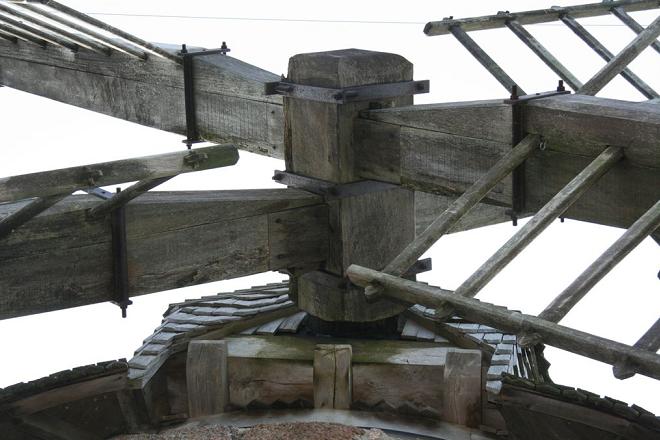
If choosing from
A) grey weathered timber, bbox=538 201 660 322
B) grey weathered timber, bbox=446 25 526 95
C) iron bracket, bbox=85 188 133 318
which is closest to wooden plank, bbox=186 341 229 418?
iron bracket, bbox=85 188 133 318

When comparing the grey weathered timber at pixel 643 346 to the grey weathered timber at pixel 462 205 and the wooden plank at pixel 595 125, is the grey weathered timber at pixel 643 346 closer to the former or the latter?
the wooden plank at pixel 595 125

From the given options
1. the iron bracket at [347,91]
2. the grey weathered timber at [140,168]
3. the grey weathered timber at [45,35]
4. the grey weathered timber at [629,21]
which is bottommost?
the grey weathered timber at [140,168]

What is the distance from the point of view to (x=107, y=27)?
6.60 meters

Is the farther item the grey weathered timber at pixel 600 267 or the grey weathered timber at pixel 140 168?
the grey weathered timber at pixel 140 168

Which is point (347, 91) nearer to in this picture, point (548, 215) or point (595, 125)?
point (595, 125)

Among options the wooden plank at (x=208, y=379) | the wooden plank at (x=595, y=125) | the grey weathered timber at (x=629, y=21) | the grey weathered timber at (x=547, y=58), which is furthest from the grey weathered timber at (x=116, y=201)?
the grey weathered timber at (x=629, y=21)

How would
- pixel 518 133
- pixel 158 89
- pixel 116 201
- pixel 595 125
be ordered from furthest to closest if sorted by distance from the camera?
1. pixel 158 89
2. pixel 116 201
3. pixel 518 133
4. pixel 595 125

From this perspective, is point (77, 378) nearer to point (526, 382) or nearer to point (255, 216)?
point (255, 216)

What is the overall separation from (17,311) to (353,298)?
1.67 metres

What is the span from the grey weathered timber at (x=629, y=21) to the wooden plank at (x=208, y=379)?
2.95 m

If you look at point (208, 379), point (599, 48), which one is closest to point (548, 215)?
point (208, 379)

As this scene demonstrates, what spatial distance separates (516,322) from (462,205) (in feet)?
3.02

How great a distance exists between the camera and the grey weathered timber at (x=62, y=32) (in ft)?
23.2

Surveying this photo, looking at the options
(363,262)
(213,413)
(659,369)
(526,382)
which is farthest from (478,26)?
(659,369)
